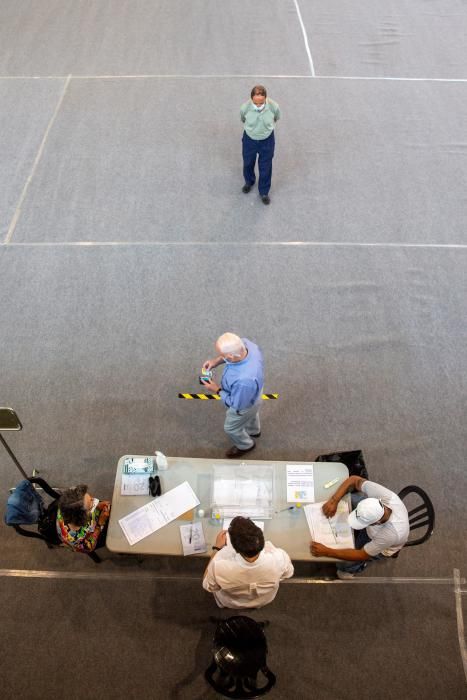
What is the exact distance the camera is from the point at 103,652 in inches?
112

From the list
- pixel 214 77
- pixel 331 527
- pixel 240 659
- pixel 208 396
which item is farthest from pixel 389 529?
pixel 214 77

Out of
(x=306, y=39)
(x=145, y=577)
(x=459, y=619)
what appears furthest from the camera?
(x=306, y=39)

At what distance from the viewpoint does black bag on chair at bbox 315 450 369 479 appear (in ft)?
9.58

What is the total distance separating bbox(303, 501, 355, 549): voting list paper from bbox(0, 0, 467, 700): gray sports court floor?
682 millimetres

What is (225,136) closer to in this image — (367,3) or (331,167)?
(331,167)

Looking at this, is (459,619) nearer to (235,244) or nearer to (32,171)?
(235,244)

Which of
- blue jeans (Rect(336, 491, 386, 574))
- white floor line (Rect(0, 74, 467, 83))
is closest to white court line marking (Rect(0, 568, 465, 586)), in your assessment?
blue jeans (Rect(336, 491, 386, 574))

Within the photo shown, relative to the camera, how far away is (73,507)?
243cm

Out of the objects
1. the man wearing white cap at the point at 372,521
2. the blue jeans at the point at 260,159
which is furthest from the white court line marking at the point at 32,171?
the man wearing white cap at the point at 372,521

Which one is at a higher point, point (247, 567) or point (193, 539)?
point (247, 567)

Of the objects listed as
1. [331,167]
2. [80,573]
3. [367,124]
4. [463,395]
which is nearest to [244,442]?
[80,573]

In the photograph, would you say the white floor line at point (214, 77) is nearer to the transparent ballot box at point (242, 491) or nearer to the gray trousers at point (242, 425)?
the gray trousers at point (242, 425)

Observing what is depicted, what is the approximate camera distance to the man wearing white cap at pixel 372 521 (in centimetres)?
242

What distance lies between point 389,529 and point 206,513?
39.2 inches
